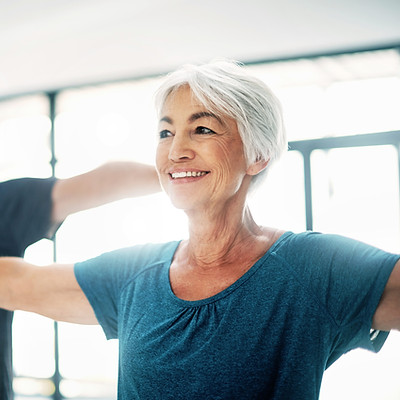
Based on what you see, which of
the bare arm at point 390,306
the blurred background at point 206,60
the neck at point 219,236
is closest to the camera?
the bare arm at point 390,306

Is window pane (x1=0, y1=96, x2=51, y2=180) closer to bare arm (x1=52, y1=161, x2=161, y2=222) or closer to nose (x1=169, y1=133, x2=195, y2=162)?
bare arm (x1=52, y1=161, x2=161, y2=222)

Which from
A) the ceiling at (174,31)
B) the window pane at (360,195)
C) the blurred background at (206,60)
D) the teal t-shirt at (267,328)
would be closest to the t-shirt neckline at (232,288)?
the teal t-shirt at (267,328)

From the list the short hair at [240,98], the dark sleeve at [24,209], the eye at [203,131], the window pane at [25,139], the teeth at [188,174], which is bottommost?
the dark sleeve at [24,209]

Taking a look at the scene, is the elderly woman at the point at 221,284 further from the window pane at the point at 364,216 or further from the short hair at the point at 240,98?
the window pane at the point at 364,216

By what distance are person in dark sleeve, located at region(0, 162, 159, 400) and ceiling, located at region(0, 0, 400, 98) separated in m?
2.15

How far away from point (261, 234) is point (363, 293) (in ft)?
1.07

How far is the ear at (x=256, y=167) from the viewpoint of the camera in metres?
1.08

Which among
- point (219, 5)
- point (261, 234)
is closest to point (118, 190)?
point (261, 234)

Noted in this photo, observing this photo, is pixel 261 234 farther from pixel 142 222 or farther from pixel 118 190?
pixel 142 222

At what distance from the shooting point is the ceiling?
117 inches

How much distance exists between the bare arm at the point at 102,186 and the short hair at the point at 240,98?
220mm

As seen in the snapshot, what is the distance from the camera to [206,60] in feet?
12.5

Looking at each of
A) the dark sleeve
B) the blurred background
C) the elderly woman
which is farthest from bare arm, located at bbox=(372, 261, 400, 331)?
the blurred background

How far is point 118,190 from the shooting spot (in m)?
1.17
